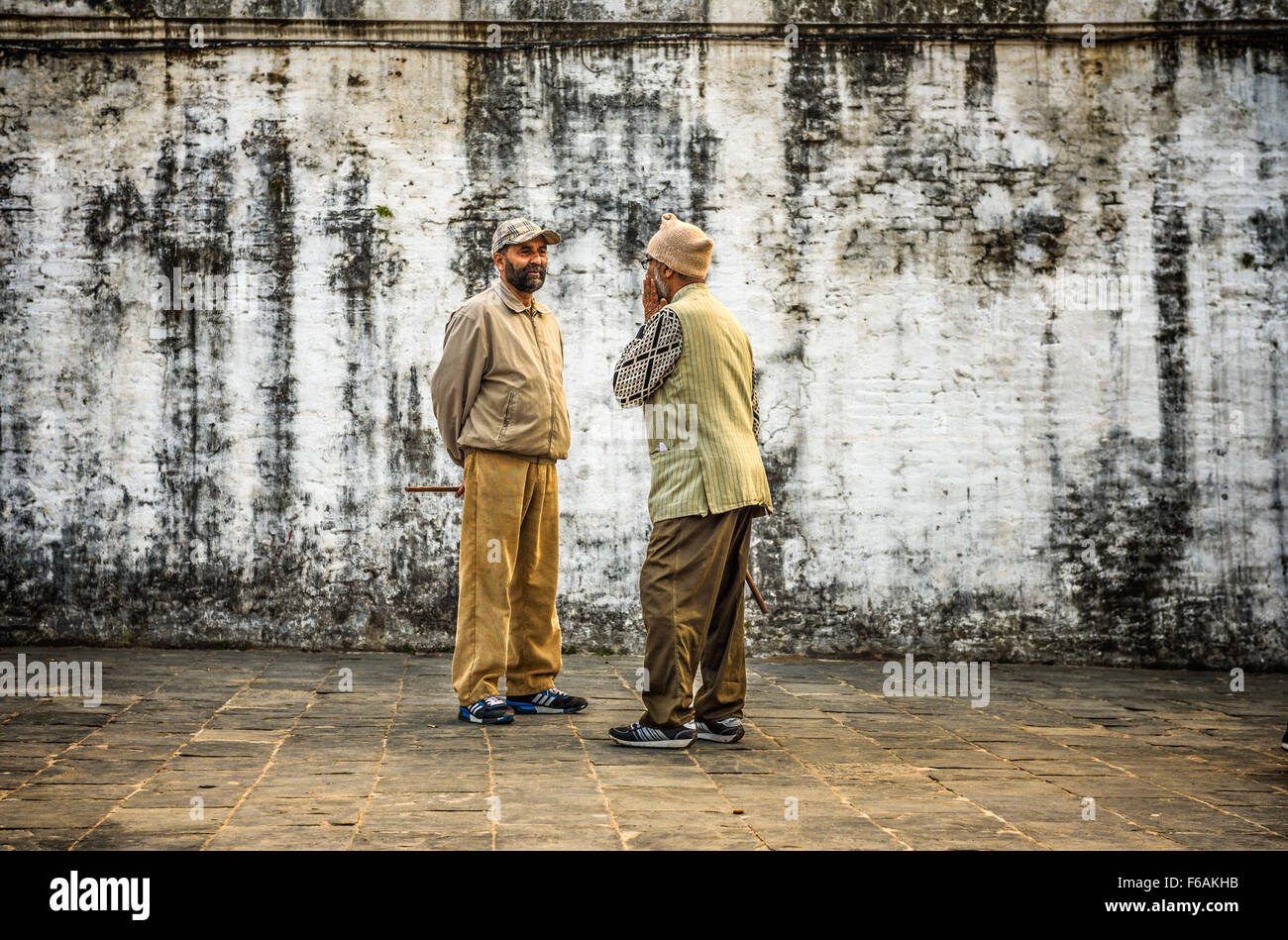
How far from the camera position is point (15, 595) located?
703 centimetres

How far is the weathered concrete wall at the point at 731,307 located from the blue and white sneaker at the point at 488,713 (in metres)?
2.22

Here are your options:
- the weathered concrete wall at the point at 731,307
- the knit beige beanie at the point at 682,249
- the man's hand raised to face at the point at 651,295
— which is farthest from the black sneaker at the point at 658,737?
the weathered concrete wall at the point at 731,307

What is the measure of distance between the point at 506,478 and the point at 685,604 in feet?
3.60

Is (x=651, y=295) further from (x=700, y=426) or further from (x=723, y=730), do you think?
(x=723, y=730)

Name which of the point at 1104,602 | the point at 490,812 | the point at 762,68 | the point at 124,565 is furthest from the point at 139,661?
the point at 1104,602

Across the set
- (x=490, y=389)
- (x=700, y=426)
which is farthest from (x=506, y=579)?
(x=700, y=426)

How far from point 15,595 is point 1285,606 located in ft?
25.7

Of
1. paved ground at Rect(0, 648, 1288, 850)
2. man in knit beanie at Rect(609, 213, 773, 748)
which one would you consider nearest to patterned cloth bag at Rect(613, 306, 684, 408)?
man in knit beanie at Rect(609, 213, 773, 748)

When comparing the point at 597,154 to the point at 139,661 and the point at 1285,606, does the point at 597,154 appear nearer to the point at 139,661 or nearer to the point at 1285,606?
the point at 139,661

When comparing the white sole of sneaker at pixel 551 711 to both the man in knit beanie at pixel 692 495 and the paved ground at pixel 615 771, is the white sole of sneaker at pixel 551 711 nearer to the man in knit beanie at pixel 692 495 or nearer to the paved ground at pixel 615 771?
the paved ground at pixel 615 771

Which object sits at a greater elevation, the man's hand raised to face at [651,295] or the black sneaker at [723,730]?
the man's hand raised to face at [651,295]

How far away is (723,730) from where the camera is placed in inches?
183

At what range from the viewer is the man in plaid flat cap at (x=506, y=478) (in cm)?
500

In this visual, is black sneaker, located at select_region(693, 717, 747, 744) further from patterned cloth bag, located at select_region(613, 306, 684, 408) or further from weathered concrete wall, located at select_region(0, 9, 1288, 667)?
weathered concrete wall, located at select_region(0, 9, 1288, 667)
